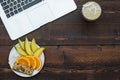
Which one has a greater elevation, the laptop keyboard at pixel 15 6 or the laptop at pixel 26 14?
the laptop keyboard at pixel 15 6

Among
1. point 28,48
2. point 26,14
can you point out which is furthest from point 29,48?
point 26,14

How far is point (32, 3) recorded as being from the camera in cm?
104

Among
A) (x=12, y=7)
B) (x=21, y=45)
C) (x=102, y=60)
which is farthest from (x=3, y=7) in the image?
(x=102, y=60)

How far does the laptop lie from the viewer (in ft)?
3.39

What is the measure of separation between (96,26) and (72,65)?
168 mm

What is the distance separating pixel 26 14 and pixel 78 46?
22cm

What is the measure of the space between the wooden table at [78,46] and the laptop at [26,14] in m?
0.02

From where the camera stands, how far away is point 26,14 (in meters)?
1.04

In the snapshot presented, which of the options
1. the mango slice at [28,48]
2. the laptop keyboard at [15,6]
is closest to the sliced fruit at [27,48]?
the mango slice at [28,48]

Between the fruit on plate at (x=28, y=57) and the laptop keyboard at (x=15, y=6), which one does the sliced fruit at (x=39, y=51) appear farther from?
the laptop keyboard at (x=15, y=6)

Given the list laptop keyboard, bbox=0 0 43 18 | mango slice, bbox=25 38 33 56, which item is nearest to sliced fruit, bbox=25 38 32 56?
mango slice, bbox=25 38 33 56

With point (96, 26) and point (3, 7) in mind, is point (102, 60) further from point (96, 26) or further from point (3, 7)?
point (3, 7)

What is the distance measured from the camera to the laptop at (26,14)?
1.03m

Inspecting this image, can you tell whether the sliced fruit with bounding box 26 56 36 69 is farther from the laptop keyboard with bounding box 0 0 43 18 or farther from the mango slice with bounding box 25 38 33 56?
the laptop keyboard with bounding box 0 0 43 18
